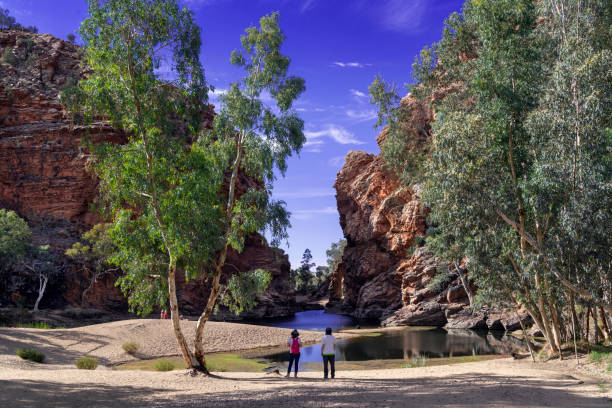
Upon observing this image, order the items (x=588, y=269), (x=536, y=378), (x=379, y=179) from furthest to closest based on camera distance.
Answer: (x=379, y=179), (x=588, y=269), (x=536, y=378)

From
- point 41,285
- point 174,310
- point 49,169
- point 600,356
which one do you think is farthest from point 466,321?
point 49,169

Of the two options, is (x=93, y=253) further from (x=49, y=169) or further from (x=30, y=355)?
(x=30, y=355)

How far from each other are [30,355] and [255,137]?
14418 millimetres

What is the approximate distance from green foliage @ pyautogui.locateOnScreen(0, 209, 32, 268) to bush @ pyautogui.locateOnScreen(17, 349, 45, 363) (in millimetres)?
25523

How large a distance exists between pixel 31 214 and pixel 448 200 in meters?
52.8

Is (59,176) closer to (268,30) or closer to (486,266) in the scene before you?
(268,30)

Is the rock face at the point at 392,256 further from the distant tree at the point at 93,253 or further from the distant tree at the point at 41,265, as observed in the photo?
the distant tree at the point at 41,265

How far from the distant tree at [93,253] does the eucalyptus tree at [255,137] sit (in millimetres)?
30905

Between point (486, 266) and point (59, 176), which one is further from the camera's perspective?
point (59, 176)

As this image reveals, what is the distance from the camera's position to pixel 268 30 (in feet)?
52.7

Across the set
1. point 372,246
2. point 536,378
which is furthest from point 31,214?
point 536,378

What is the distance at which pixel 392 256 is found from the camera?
58156mm

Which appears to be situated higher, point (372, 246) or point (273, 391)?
point (372, 246)

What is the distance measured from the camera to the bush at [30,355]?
17422 millimetres
